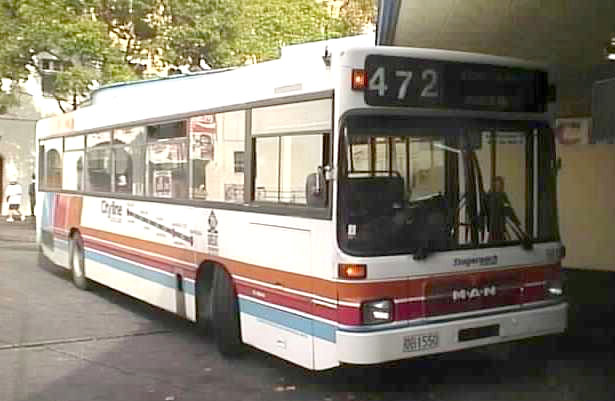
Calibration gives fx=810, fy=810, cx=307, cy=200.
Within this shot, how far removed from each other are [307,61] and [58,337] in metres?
4.58

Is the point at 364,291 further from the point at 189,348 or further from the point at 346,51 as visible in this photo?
the point at 189,348

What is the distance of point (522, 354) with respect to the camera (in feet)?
26.7

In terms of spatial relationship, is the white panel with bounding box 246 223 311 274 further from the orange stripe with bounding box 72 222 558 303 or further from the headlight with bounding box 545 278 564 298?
the headlight with bounding box 545 278 564 298

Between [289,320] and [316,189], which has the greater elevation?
[316,189]

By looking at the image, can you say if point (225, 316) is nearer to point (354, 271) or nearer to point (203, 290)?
point (203, 290)

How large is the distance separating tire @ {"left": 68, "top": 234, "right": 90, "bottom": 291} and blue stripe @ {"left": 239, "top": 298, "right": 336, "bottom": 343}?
5.59m

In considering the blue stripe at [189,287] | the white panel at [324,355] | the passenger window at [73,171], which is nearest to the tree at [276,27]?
the passenger window at [73,171]

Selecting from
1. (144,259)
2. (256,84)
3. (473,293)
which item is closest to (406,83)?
(256,84)

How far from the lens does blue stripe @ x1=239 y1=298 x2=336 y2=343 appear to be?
6.21 m

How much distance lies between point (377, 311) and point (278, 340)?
1.16m

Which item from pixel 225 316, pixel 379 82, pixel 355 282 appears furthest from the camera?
pixel 225 316

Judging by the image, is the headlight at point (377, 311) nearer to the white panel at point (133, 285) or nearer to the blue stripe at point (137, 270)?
the blue stripe at point (137, 270)

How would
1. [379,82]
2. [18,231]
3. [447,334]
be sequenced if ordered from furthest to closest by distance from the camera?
[18,231] < [447,334] < [379,82]

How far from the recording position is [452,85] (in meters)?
6.46
